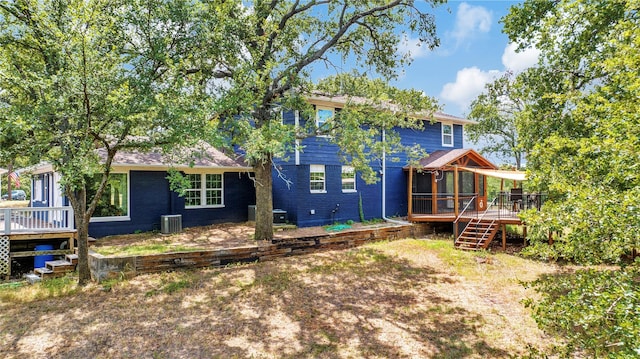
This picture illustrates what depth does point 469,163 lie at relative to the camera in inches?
693

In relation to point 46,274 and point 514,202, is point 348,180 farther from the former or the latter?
point 46,274

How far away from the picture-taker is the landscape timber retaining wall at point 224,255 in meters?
8.83

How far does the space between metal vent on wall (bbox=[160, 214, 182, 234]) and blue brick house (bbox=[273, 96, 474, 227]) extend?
4.07m

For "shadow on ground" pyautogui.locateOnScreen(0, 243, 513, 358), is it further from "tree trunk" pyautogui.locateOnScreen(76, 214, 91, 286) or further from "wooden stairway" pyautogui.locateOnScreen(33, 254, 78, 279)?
"wooden stairway" pyautogui.locateOnScreen(33, 254, 78, 279)

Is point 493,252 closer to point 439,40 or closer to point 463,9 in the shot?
point 439,40

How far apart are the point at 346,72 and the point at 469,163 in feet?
27.4

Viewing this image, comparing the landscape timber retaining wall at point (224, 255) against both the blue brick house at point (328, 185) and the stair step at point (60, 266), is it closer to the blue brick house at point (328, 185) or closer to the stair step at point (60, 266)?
the stair step at point (60, 266)

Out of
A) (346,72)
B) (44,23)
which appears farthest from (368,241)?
(44,23)

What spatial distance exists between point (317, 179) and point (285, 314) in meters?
8.54

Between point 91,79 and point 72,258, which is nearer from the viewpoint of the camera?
point 91,79

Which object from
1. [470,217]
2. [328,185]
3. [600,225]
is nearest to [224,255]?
[328,185]

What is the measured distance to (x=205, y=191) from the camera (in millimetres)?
15109

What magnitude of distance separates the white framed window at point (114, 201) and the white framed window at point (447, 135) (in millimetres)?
15071

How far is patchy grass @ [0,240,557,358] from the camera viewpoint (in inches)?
222
